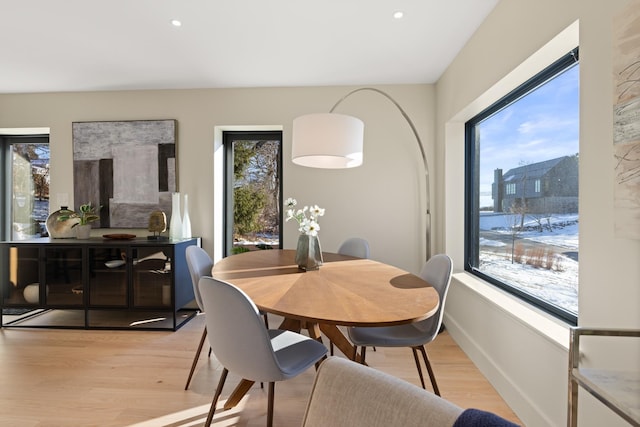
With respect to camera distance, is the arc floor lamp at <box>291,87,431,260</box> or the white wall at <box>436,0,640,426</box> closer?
the white wall at <box>436,0,640,426</box>

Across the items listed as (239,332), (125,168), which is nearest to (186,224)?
(125,168)

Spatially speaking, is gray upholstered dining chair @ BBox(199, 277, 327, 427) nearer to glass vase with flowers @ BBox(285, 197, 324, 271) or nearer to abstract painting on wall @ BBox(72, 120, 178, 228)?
glass vase with flowers @ BBox(285, 197, 324, 271)

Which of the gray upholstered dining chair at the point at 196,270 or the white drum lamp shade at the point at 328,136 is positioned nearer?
the white drum lamp shade at the point at 328,136

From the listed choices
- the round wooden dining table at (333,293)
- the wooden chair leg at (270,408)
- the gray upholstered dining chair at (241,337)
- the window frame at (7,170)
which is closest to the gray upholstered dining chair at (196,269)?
the round wooden dining table at (333,293)

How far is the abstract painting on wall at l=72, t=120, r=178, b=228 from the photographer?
3.39 metres

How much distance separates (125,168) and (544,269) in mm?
3862

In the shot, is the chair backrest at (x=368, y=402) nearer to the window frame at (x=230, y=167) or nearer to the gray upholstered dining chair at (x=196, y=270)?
the gray upholstered dining chair at (x=196, y=270)

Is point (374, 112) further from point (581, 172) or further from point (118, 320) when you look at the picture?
point (118, 320)

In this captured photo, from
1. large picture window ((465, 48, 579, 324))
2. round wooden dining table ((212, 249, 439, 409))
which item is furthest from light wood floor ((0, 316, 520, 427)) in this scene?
large picture window ((465, 48, 579, 324))

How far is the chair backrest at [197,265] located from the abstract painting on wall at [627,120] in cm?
207

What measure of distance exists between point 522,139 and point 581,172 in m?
0.84

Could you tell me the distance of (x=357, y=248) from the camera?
2.82 meters

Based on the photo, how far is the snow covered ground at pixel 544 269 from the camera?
1617 mm

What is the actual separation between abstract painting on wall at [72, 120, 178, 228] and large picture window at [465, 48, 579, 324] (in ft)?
10.2
